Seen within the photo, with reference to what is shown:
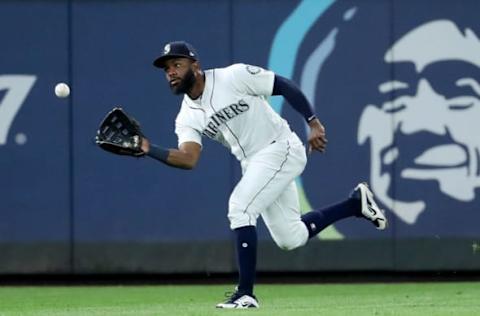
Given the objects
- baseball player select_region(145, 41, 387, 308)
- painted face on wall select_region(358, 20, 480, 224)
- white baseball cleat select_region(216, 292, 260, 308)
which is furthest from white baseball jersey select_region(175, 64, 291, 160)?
painted face on wall select_region(358, 20, 480, 224)

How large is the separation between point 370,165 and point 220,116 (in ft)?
12.4

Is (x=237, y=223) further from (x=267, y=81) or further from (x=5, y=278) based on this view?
(x=5, y=278)

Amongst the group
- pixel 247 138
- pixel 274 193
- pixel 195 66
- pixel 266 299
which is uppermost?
pixel 195 66

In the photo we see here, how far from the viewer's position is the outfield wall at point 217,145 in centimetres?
1198

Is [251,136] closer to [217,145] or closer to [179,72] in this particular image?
[179,72]

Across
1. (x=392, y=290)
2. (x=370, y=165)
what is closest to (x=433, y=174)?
(x=370, y=165)

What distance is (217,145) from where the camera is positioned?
1209cm

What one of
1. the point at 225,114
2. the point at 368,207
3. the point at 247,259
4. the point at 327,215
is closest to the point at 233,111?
the point at 225,114

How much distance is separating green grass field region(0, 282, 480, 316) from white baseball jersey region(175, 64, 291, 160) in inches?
42.2

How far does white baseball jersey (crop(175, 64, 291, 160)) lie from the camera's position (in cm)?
845

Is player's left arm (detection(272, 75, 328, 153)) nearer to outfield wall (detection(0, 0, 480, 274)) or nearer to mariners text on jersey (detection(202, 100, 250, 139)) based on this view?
mariners text on jersey (detection(202, 100, 250, 139))

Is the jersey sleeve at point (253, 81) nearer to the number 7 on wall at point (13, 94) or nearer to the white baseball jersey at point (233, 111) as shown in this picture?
the white baseball jersey at point (233, 111)

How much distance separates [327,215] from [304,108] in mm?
1002

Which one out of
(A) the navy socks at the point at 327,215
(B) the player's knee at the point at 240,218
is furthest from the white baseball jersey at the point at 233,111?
(A) the navy socks at the point at 327,215
